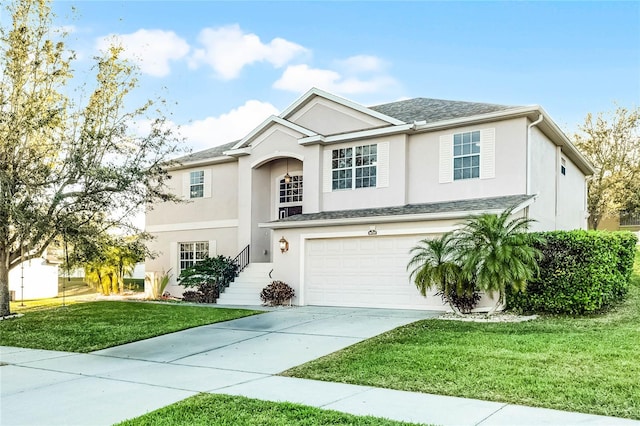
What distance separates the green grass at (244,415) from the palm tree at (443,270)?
286 inches

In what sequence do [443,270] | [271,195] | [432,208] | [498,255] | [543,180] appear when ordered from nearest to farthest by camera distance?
[498,255] < [443,270] < [432,208] < [543,180] < [271,195]

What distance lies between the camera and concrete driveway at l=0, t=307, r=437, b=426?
6.50 meters

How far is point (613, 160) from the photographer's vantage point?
30641 millimetres

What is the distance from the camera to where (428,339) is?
32.3 ft

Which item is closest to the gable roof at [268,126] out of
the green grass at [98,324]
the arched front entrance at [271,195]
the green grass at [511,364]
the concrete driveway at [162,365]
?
the arched front entrance at [271,195]

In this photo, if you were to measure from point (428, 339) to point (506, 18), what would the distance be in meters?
9.77

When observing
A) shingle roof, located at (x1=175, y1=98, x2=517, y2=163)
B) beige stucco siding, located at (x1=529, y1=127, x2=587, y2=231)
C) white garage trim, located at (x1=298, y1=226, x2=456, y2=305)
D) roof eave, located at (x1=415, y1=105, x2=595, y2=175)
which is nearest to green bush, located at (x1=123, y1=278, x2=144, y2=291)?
white garage trim, located at (x1=298, y1=226, x2=456, y2=305)

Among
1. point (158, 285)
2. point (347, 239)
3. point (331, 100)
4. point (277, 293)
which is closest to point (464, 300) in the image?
point (347, 239)

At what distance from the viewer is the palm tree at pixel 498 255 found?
462 inches

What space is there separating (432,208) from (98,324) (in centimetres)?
909

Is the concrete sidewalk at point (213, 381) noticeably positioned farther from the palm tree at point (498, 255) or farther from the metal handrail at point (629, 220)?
the metal handrail at point (629, 220)

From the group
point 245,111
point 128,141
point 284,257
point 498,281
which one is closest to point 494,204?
point 498,281

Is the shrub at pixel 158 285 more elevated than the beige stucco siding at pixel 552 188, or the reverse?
the beige stucco siding at pixel 552 188

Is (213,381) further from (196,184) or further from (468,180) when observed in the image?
(196,184)
